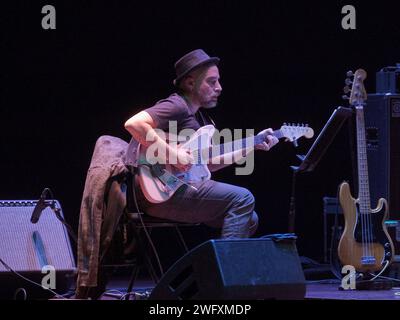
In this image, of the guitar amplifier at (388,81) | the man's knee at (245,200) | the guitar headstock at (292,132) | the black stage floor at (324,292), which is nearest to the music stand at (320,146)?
the guitar headstock at (292,132)

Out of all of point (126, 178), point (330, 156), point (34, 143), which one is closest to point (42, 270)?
point (126, 178)

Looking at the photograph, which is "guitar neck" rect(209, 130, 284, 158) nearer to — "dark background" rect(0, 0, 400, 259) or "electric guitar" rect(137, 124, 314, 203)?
"electric guitar" rect(137, 124, 314, 203)

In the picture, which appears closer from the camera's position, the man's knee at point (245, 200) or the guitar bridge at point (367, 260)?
the man's knee at point (245, 200)

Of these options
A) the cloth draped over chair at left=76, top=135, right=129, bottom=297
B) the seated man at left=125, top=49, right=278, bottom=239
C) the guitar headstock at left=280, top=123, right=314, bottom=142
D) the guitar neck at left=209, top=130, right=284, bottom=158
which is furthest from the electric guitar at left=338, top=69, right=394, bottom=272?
the cloth draped over chair at left=76, top=135, right=129, bottom=297

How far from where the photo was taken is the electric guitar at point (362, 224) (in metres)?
5.45

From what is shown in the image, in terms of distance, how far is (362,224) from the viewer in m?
5.47

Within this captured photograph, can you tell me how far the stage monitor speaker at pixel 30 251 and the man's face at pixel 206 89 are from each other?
4.11 ft

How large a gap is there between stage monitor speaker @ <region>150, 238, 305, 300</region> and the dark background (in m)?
2.77

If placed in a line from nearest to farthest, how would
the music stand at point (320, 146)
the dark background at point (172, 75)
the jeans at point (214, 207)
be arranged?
the jeans at point (214, 207), the music stand at point (320, 146), the dark background at point (172, 75)

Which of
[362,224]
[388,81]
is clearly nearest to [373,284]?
[362,224]

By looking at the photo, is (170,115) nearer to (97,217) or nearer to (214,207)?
(214,207)

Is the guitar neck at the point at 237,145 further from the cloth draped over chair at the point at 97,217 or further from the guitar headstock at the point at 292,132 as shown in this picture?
the cloth draped over chair at the point at 97,217

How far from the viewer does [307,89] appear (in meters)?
6.96
